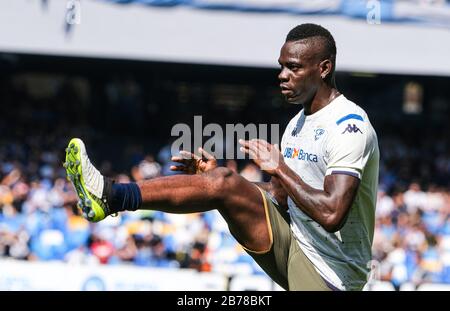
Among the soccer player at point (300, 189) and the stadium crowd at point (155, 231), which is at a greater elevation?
the soccer player at point (300, 189)

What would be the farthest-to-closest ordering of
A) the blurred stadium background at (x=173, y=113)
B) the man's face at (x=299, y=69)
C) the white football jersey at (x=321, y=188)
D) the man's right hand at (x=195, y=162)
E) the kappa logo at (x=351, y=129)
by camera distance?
the blurred stadium background at (x=173, y=113)
the man's right hand at (x=195, y=162)
the man's face at (x=299, y=69)
the white football jersey at (x=321, y=188)
the kappa logo at (x=351, y=129)

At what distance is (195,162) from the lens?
17.6 feet

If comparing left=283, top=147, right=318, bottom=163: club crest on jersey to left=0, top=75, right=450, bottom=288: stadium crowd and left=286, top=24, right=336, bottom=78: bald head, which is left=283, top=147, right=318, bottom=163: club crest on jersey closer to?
left=286, top=24, right=336, bottom=78: bald head

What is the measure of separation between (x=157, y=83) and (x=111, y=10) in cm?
478

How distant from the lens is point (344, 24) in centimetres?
1546

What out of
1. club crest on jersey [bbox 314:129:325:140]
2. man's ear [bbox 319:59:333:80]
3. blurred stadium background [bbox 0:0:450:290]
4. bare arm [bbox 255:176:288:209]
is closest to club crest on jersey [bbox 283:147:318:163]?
club crest on jersey [bbox 314:129:325:140]

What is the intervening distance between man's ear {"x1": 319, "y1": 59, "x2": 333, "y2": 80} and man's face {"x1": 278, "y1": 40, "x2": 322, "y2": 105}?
2 centimetres

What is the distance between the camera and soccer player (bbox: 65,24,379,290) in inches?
188

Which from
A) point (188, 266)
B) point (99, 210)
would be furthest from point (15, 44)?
point (99, 210)

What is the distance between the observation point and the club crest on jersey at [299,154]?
5250mm

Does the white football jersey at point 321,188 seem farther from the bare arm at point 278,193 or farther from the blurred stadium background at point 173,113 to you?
the blurred stadium background at point 173,113

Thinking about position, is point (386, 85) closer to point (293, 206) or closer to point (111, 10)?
point (111, 10)

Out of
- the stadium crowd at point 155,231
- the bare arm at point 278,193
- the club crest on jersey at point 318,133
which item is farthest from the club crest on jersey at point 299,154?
the stadium crowd at point 155,231

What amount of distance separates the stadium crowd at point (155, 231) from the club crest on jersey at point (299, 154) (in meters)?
6.77
